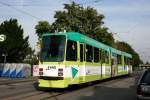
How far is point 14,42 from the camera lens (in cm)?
7662

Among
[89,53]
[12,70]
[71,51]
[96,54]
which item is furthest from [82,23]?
[71,51]

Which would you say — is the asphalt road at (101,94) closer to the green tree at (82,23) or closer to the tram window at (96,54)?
the tram window at (96,54)

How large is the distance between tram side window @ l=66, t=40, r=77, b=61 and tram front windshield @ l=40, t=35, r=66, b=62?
0.39m

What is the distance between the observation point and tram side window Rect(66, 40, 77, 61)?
21.8 m

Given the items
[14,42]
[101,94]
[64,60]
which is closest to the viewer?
[101,94]

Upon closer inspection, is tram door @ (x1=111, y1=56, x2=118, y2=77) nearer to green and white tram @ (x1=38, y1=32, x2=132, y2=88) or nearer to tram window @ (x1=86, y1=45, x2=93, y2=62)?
tram window @ (x1=86, y1=45, x2=93, y2=62)

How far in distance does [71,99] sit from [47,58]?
453cm

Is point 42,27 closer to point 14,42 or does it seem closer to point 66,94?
point 14,42

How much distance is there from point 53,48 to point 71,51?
1075 millimetres

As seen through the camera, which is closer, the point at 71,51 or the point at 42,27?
the point at 71,51

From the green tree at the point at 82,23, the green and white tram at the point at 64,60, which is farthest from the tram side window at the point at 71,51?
the green tree at the point at 82,23

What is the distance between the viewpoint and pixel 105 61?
105 feet

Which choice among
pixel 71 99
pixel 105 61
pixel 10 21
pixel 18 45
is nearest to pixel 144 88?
pixel 71 99

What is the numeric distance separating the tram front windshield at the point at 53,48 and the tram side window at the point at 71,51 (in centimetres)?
39
